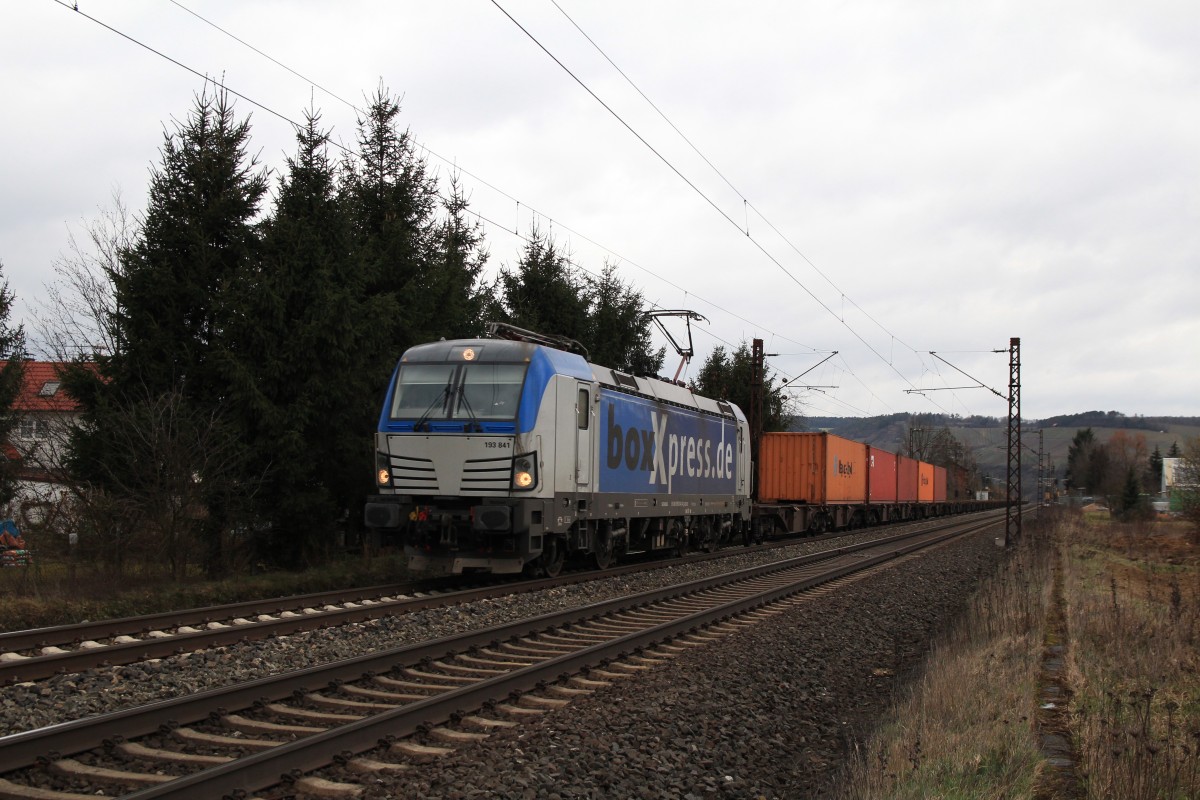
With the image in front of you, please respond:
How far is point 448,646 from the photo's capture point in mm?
9117

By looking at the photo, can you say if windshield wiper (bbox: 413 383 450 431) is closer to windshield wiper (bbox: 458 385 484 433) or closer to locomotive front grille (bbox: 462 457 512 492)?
windshield wiper (bbox: 458 385 484 433)

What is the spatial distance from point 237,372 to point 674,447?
852cm

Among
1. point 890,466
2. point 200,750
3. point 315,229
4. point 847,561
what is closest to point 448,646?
point 200,750

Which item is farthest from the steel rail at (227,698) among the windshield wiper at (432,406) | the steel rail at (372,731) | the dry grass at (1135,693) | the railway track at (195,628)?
the dry grass at (1135,693)

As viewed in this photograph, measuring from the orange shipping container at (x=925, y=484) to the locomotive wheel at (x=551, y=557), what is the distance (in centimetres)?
4051

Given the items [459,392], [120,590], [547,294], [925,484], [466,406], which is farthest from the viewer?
[925,484]

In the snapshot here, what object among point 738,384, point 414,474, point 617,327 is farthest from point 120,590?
point 738,384

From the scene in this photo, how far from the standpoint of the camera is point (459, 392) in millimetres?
14062

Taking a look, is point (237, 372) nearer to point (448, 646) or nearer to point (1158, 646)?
point (448, 646)

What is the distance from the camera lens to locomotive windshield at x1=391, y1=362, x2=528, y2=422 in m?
13.8

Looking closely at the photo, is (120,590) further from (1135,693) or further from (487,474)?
(1135,693)

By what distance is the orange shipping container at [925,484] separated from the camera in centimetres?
5286

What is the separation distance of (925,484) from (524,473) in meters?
45.6

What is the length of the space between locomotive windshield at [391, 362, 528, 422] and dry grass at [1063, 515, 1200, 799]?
7698 millimetres
